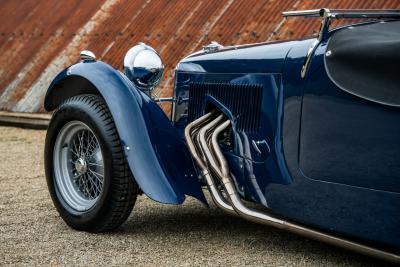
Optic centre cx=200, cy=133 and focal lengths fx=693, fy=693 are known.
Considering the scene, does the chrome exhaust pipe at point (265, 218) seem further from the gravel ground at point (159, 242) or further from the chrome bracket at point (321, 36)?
the chrome bracket at point (321, 36)

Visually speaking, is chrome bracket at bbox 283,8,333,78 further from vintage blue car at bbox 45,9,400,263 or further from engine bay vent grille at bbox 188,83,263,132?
engine bay vent grille at bbox 188,83,263,132

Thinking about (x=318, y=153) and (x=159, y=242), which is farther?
(x=159, y=242)

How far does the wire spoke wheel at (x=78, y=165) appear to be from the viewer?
410 centimetres

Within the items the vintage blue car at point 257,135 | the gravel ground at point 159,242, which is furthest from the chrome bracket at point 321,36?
the gravel ground at point 159,242

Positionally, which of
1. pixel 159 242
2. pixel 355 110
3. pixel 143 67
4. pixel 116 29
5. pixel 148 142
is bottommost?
pixel 116 29

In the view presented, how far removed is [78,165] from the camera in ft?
13.8

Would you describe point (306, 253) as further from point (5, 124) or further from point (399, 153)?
point (5, 124)

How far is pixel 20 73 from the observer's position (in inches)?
443

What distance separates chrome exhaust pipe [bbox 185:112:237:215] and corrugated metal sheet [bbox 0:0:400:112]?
3807mm

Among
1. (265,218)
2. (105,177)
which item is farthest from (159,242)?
(265,218)

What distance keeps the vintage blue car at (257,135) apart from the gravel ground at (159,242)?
0.20m

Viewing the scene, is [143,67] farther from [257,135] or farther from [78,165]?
[257,135]

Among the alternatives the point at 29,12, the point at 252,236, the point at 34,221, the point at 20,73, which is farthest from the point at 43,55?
the point at 252,236

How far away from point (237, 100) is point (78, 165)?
1097mm
